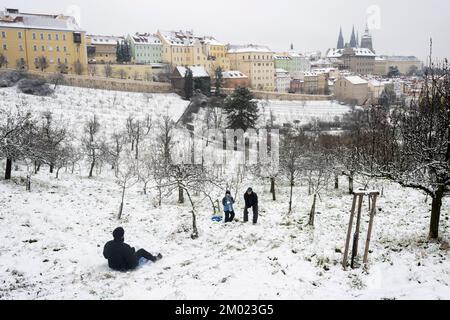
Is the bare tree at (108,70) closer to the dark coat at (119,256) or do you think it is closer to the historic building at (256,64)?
the historic building at (256,64)

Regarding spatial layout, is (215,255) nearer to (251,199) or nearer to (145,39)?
(251,199)

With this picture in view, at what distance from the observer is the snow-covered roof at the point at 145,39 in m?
89.4

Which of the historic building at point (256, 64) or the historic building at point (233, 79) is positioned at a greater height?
the historic building at point (256, 64)

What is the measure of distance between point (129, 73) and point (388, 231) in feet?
243

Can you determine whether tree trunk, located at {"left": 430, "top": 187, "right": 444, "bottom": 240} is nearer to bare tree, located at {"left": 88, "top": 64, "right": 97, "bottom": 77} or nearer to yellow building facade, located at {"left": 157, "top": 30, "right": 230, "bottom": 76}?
bare tree, located at {"left": 88, "top": 64, "right": 97, "bottom": 77}

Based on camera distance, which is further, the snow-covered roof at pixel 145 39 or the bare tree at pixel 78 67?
the snow-covered roof at pixel 145 39

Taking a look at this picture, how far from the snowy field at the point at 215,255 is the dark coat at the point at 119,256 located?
275 mm

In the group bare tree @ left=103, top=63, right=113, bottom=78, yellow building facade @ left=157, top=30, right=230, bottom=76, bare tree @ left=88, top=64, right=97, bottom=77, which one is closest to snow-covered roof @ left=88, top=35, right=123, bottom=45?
yellow building facade @ left=157, top=30, right=230, bottom=76

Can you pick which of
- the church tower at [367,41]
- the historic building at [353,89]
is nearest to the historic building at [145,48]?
the historic building at [353,89]

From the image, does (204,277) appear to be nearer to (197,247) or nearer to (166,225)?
(197,247)

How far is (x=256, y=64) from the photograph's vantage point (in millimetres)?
94438

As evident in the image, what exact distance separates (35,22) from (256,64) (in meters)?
52.0

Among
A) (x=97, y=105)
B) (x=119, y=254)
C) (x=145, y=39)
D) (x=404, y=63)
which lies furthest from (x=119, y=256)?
(x=404, y=63)

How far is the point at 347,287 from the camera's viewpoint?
768 cm
